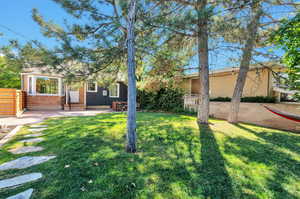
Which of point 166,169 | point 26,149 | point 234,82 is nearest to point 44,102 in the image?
point 26,149

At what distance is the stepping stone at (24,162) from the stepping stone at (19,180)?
35cm

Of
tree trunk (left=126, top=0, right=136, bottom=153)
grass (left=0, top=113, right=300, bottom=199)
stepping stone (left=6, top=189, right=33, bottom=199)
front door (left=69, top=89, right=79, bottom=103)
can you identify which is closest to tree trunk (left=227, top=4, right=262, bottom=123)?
grass (left=0, top=113, right=300, bottom=199)

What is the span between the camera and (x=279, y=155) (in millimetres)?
2912

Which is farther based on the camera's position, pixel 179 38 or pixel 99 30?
pixel 179 38

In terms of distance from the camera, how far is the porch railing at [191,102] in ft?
31.2

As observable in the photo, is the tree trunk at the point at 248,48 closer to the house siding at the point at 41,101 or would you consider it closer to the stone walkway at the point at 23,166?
the stone walkway at the point at 23,166

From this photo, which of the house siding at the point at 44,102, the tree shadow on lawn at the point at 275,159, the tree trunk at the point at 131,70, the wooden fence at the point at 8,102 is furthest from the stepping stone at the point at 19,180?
the house siding at the point at 44,102

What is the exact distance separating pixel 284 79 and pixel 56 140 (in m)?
7.57

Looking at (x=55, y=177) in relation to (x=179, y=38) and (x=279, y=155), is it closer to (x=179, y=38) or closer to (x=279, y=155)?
(x=279, y=155)

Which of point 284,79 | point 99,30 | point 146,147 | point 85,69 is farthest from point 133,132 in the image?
point 284,79

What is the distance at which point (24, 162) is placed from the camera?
2.34 meters

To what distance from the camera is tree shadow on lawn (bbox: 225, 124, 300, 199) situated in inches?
72.7

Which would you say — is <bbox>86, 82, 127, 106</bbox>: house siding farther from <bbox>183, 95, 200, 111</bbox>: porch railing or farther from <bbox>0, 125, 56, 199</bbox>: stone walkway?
<bbox>0, 125, 56, 199</bbox>: stone walkway

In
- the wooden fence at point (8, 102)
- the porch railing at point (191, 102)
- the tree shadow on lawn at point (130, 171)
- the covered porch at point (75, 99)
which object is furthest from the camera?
the covered porch at point (75, 99)
